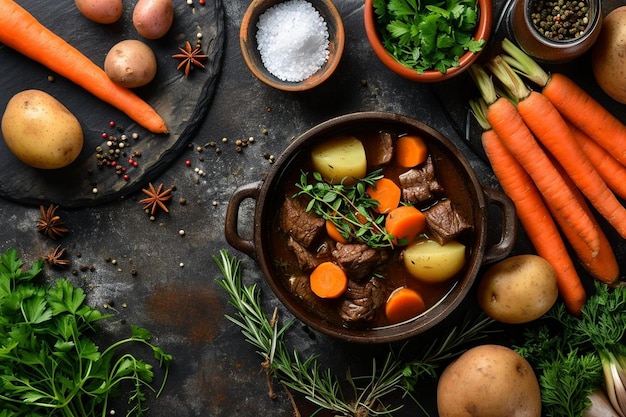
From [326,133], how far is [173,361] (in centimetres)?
102

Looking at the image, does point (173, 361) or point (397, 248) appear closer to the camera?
point (397, 248)

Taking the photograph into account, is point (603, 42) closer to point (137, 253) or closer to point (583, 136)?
point (583, 136)

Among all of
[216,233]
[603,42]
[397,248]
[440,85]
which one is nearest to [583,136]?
[603,42]

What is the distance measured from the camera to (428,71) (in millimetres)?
2344

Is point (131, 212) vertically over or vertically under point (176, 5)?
under

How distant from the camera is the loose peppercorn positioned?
2.32 meters

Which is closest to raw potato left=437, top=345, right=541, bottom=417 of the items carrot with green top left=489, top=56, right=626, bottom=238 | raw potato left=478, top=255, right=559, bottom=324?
raw potato left=478, top=255, right=559, bottom=324

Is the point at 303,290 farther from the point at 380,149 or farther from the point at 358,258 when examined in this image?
the point at 380,149

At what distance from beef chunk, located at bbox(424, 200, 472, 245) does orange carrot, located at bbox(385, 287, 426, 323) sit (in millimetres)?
197

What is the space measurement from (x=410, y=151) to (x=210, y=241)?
0.79 m

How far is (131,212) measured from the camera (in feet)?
8.73

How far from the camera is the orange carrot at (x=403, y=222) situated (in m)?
2.36

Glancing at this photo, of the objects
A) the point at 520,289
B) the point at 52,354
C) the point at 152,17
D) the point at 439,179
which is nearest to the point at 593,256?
the point at 520,289

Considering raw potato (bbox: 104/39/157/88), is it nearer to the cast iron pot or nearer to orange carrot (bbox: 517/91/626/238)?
the cast iron pot
